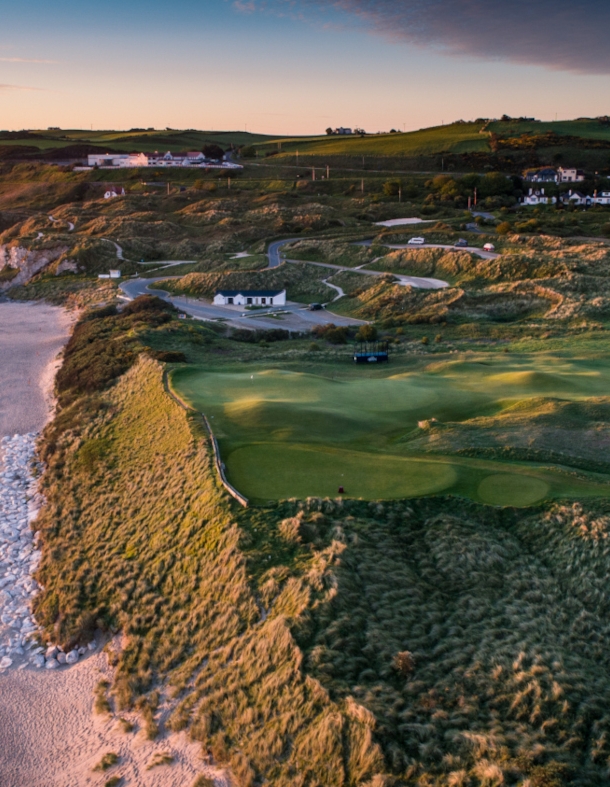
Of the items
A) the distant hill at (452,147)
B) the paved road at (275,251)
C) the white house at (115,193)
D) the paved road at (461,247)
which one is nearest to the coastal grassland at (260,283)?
the paved road at (275,251)

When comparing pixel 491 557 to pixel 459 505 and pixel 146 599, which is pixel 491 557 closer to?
pixel 459 505

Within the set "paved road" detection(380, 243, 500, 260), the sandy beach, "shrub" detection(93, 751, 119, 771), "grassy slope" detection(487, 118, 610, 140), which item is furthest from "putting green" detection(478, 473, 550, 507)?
"grassy slope" detection(487, 118, 610, 140)

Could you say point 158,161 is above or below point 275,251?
above

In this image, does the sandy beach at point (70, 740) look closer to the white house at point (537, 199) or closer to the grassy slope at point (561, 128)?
the white house at point (537, 199)

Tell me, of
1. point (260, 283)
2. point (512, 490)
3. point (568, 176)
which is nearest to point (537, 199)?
point (568, 176)

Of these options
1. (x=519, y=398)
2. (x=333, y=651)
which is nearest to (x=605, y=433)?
(x=519, y=398)

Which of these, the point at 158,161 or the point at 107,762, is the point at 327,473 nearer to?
the point at 107,762
